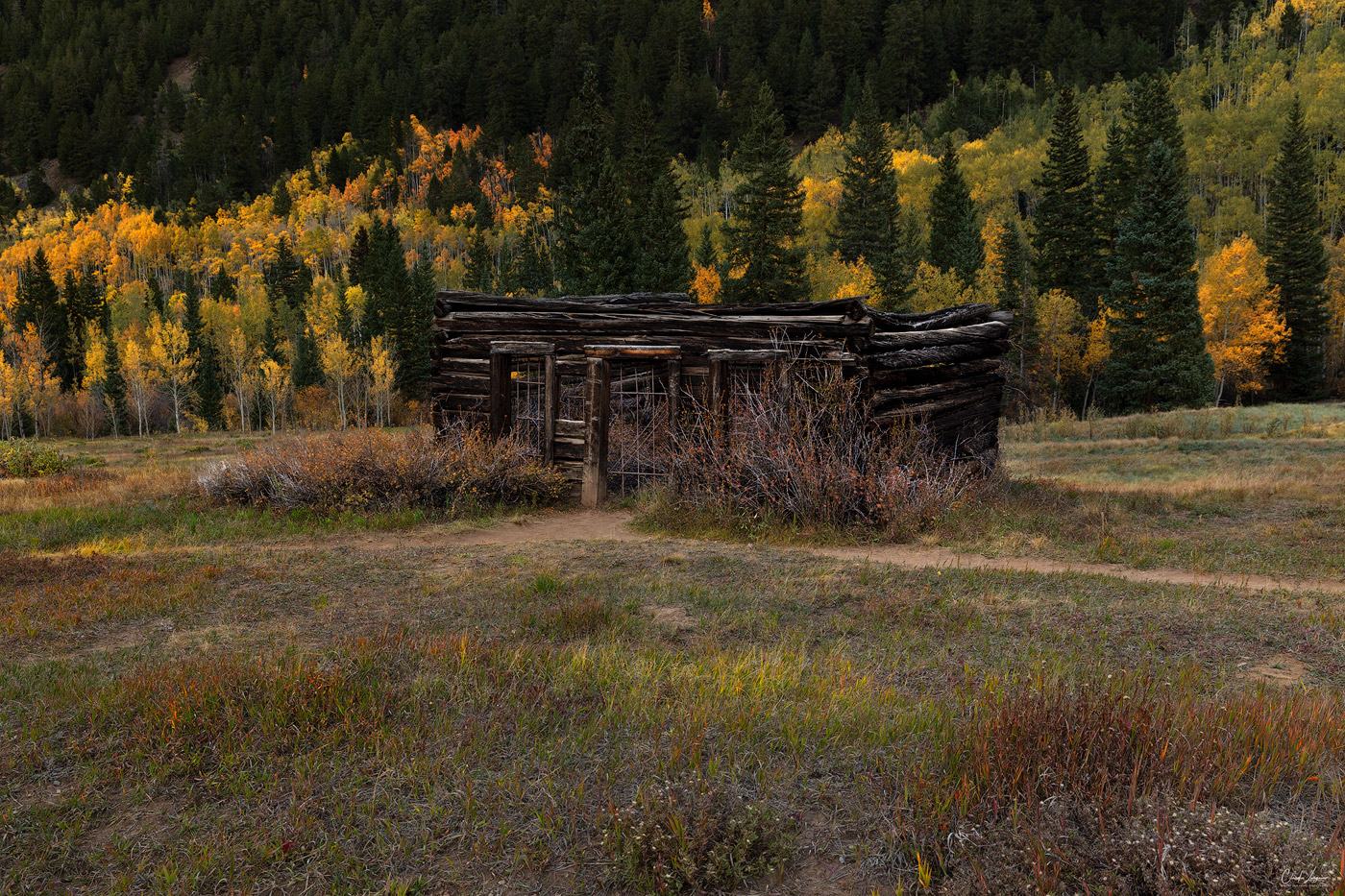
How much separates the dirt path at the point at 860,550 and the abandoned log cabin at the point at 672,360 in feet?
5.50

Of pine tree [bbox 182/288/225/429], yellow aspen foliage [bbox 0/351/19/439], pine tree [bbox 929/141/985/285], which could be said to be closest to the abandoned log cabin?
pine tree [bbox 929/141/985/285]

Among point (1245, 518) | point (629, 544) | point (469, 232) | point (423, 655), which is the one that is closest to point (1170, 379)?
point (1245, 518)

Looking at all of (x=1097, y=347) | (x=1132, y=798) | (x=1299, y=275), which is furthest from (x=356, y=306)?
(x=1132, y=798)

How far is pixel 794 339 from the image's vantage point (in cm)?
1364

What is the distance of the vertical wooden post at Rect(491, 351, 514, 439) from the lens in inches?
603

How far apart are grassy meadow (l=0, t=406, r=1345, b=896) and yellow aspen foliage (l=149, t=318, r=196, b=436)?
66.7 metres

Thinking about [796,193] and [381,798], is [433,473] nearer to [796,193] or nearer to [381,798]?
[381,798]

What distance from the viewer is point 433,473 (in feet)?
43.2

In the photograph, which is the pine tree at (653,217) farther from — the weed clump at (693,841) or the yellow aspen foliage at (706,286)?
the weed clump at (693,841)

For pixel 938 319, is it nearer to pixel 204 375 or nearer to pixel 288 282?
pixel 204 375

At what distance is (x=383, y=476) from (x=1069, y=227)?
53219mm

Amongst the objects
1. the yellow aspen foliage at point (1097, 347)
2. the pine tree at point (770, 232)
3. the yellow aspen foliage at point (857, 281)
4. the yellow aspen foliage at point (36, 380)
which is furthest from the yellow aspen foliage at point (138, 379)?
the yellow aspen foliage at point (1097, 347)

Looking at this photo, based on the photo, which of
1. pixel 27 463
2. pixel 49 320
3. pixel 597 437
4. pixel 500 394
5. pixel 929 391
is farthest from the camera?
pixel 49 320

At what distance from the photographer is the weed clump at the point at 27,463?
18.8m
